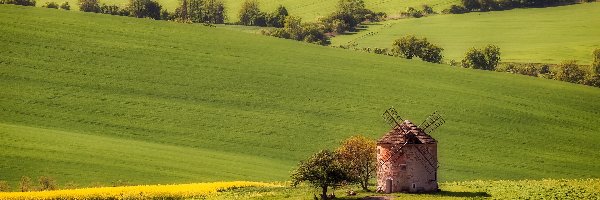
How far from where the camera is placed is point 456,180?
258 feet

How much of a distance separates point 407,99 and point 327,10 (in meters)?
73.3

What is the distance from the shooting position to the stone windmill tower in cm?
5978

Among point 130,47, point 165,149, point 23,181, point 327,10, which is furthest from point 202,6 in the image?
point 23,181

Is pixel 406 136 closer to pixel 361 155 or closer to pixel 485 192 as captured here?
pixel 361 155

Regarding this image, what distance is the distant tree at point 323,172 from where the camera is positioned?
186 ft

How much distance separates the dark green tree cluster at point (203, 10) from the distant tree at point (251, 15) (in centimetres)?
356

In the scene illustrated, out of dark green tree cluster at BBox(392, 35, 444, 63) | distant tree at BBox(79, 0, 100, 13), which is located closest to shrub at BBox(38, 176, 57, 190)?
distant tree at BBox(79, 0, 100, 13)

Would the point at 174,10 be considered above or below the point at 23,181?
above

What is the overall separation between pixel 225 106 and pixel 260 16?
204 feet

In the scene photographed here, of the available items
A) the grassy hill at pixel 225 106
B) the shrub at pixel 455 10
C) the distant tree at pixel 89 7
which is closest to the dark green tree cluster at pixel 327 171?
the grassy hill at pixel 225 106

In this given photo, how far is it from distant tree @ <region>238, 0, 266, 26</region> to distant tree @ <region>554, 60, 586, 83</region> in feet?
177

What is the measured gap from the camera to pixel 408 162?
59.8 metres

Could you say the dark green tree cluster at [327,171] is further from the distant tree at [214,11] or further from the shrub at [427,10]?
the shrub at [427,10]

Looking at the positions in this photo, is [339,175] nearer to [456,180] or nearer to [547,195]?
[547,195]
